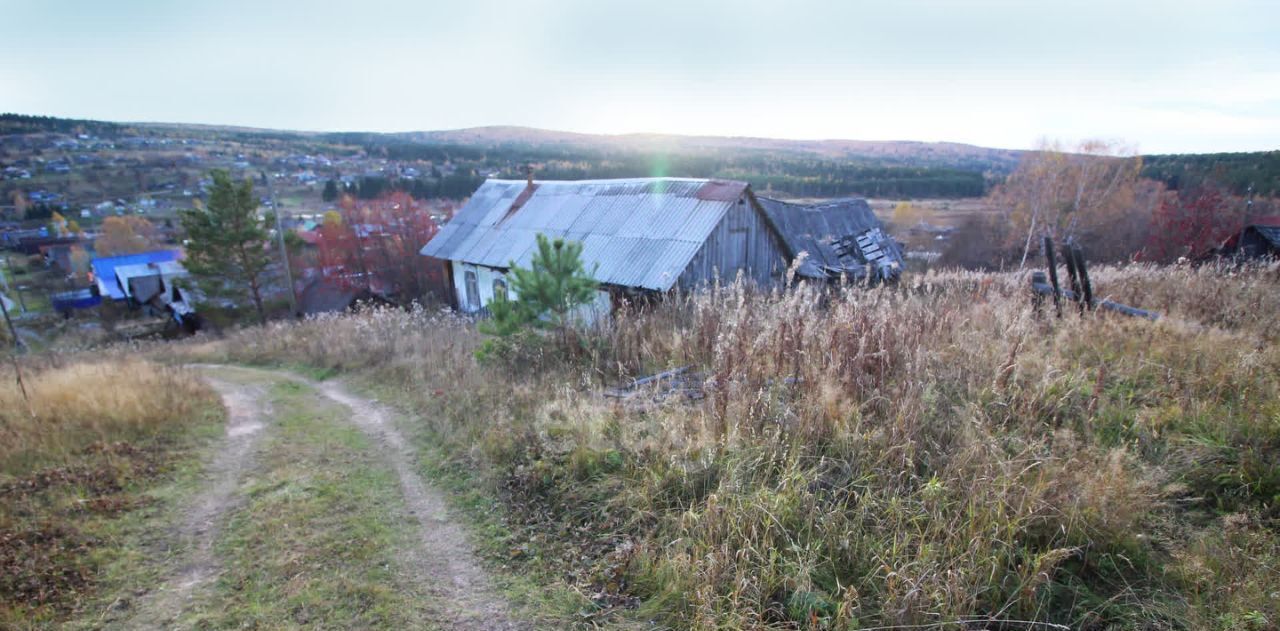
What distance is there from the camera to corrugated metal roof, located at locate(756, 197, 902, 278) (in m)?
17.5

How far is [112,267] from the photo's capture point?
50.6m

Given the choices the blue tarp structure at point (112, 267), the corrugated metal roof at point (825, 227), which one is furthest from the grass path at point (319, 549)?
the blue tarp structure at point (112, 267)

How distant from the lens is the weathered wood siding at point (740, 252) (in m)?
13.5

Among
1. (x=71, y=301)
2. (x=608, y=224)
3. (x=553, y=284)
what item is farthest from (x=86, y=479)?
(x=71, y=301)

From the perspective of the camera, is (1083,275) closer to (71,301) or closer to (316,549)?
(316,549)

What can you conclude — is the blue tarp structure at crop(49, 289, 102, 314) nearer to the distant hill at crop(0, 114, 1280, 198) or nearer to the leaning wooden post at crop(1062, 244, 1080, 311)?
the distant hill at crop(0, 114, 1280, 198)

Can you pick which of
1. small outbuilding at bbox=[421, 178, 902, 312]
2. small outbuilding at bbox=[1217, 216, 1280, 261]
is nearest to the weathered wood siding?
small outbuilding at bbox=[421, 178, 902, 312]

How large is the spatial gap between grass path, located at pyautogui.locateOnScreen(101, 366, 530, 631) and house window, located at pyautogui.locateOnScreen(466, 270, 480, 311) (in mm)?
14355

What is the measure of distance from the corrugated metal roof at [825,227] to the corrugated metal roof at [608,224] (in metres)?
3.42

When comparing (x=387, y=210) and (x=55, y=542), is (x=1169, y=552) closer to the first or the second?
(x=55, y=542)

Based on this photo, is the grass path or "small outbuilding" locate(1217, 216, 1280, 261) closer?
the grass path

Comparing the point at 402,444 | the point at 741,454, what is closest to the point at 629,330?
the point at 402,444

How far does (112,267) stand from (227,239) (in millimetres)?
37172

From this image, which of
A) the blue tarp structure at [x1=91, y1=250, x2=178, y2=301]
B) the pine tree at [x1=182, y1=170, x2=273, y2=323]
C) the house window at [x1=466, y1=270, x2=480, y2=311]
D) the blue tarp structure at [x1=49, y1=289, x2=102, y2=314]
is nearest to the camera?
the house window at [x1=466, y1=270, x2=480, y2=311]
